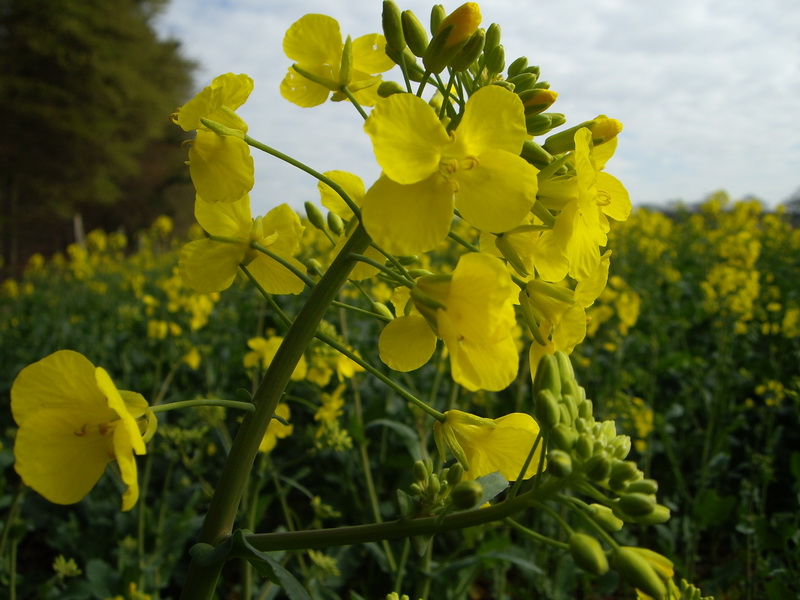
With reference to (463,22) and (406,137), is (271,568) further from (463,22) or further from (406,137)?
(463,22)

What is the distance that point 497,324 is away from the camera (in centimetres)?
86

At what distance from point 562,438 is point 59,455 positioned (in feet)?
2.47

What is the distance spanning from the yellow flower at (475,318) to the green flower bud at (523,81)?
0.43 meters

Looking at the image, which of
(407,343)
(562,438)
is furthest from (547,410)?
(407,343)

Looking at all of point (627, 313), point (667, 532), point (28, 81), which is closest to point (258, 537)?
point (667, 532)

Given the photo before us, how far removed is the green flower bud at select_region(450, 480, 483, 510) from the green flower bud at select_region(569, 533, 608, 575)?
14 cm

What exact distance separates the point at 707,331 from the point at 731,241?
188 cm

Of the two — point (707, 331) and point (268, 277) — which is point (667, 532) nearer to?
point (268, 277)

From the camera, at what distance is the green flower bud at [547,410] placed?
0.80 m

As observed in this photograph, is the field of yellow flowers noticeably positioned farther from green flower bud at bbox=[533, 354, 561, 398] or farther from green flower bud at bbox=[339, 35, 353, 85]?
green flower bud at bbox=[339, 35, 353, 85]

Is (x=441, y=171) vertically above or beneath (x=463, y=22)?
beneath

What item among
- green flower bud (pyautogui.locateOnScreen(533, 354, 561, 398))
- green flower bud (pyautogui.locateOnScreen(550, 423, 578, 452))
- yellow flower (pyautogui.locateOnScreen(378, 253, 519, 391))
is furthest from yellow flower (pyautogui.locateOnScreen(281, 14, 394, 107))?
green flower bud (pyautogui.locateOnScreen(550, 423, 578, 452))

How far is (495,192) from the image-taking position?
907mm

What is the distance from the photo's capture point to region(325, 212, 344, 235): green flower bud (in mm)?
1292
